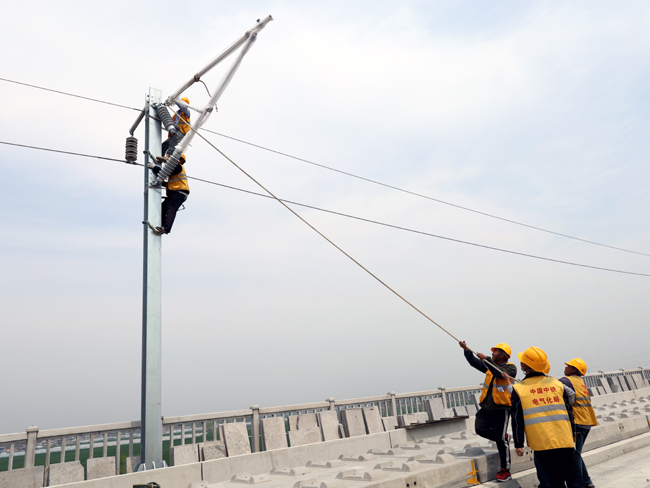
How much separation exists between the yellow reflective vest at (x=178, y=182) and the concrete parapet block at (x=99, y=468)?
15.6 ft

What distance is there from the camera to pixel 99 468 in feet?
22.2

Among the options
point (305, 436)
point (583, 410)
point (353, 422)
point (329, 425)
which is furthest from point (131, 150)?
point (583, 410)

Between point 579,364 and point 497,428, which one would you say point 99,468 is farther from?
point 579,364

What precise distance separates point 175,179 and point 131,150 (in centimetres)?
102

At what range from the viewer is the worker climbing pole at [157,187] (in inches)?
305

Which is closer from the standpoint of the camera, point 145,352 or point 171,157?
point 145,352

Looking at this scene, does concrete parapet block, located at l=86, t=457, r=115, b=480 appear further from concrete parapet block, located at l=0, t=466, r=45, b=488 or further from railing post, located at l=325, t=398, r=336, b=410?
railing post, located at l=325, t=398, r=336, b=410

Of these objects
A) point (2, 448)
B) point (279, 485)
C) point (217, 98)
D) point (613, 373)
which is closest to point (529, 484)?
point (279, 485)

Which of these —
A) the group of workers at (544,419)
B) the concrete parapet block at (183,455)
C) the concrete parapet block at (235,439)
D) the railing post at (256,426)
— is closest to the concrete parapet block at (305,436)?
the railing post at (256,426)

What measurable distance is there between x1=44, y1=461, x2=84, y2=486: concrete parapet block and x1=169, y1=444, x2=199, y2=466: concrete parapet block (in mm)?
1368

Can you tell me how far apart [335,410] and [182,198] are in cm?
594

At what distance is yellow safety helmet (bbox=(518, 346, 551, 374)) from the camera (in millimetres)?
5742

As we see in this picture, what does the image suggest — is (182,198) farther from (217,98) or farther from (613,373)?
(613,373)

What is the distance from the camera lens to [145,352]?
7.94 m
